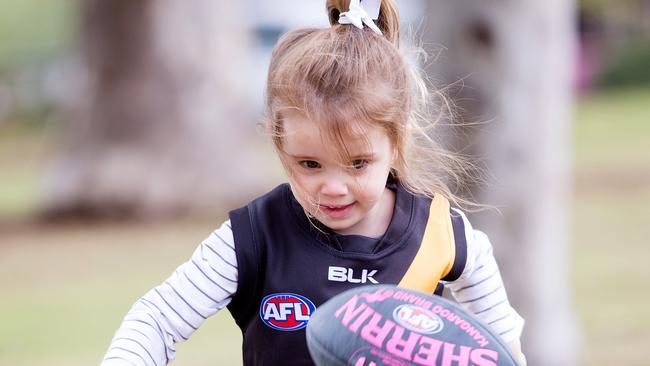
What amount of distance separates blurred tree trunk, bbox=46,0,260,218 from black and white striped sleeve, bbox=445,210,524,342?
10808 mm

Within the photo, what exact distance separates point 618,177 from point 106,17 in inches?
270

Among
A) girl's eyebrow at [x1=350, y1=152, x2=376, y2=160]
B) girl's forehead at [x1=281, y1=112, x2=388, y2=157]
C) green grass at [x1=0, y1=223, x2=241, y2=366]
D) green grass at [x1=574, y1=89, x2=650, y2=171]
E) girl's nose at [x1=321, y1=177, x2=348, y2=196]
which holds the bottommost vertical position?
green grass at [x1=574, y1=89, x2=650, y2=171]

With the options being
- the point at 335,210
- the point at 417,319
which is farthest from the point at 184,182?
the point at 417,319

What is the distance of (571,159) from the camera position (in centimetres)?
1823

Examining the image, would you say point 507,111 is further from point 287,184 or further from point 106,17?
point 106,17

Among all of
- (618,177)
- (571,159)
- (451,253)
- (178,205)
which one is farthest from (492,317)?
(571,159)

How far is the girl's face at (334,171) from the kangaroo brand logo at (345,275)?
111mm

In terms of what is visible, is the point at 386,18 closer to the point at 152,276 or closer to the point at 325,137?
the point at 325,137

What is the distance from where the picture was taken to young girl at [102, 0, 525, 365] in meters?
2.96

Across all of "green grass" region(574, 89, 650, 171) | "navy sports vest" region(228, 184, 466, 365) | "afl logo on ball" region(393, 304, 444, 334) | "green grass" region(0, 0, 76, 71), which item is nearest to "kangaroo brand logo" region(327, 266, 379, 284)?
"navy sports vest" region(228, 184, 466, 365)

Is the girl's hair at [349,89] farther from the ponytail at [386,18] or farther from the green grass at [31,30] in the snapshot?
the green grass at [31,30]

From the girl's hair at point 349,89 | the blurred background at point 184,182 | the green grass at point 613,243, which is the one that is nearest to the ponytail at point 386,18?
the girl's hair at point 349,89

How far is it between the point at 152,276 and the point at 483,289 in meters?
7.30

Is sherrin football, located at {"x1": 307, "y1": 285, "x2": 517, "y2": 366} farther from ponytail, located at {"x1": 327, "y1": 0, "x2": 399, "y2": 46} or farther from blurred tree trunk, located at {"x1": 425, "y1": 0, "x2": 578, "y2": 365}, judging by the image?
blurred tree trunk, located at {"x1": 425, "y1": 0, "x2": 578, "y2": 365}
